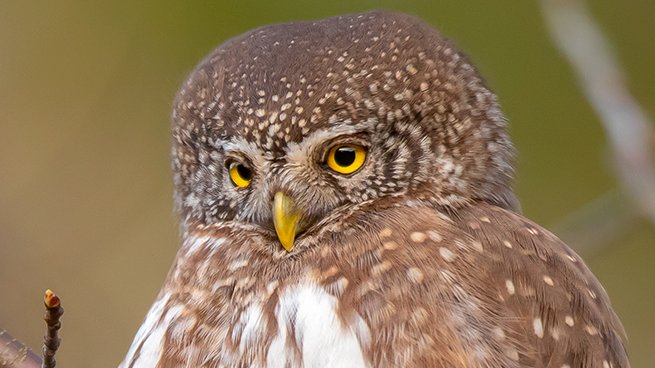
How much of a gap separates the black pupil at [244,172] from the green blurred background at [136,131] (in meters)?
1.54

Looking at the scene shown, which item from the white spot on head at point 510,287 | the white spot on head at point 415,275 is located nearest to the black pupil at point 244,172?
the white spot on head at point 415,275

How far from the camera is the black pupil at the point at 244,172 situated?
450 cm

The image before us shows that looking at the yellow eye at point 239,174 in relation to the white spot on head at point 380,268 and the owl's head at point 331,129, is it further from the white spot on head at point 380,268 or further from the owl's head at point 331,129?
the white spot on head at point 380,268

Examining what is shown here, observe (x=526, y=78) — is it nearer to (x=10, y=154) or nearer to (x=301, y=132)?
(x=10, y=154)

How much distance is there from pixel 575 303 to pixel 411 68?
104 centimetres

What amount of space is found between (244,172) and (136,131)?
12.4 ft

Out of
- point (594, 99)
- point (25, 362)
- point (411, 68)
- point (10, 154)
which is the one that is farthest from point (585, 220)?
point (10, 154)

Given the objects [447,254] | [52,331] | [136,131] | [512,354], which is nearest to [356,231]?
[447,254]

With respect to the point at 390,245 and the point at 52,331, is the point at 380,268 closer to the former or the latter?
the point at 390,245

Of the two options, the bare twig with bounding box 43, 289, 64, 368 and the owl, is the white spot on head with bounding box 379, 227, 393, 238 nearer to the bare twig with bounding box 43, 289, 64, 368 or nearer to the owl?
the owl

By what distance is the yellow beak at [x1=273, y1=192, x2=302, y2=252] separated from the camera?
4328 mm

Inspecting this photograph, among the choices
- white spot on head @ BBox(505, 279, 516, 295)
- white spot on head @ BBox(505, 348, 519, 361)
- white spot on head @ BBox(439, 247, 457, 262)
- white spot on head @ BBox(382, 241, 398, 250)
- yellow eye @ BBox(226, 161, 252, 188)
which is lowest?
white spot on head @ BBox(505, 348, 519, 361)

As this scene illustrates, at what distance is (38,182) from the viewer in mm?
7422

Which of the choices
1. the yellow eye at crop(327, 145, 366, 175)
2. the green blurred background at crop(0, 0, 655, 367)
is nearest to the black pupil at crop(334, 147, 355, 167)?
the yellow eye at crop(327, 145, 366, 175)
